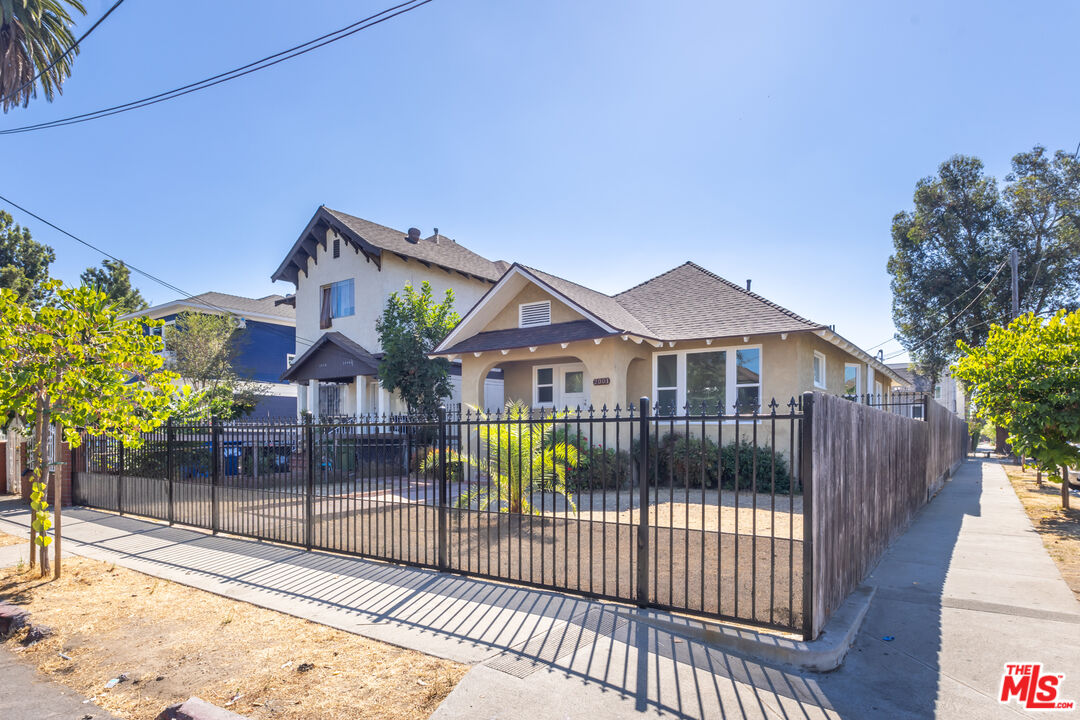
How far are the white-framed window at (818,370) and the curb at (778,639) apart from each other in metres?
11.9

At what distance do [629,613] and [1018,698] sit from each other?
2732 millimetres

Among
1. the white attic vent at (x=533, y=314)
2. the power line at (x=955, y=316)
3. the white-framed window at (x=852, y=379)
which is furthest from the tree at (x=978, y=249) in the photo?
the white attic vent at (x=533, y=314)

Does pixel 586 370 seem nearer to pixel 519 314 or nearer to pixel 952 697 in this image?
pixel 519 314

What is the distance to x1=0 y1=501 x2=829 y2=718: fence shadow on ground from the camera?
417 cm

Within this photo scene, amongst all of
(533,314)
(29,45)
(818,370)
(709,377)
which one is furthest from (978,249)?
(29,45)

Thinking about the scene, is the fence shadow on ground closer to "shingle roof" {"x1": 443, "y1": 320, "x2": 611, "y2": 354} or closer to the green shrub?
the green shrub

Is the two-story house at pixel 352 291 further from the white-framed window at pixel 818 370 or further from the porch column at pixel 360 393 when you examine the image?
the white-framed window at pixel 818 370

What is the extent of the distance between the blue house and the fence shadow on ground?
19904 mm

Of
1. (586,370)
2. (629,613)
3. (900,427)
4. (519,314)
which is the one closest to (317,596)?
(629,613)

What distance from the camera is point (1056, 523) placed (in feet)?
36.1

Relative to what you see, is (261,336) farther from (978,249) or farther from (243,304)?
(978,249)

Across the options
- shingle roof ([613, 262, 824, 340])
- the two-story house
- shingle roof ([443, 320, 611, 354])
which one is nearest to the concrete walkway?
shingle roof ([613, 262, 824, 340])

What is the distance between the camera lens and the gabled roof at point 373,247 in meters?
22.3

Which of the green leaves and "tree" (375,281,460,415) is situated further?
"tree" (375,281,460,415)
